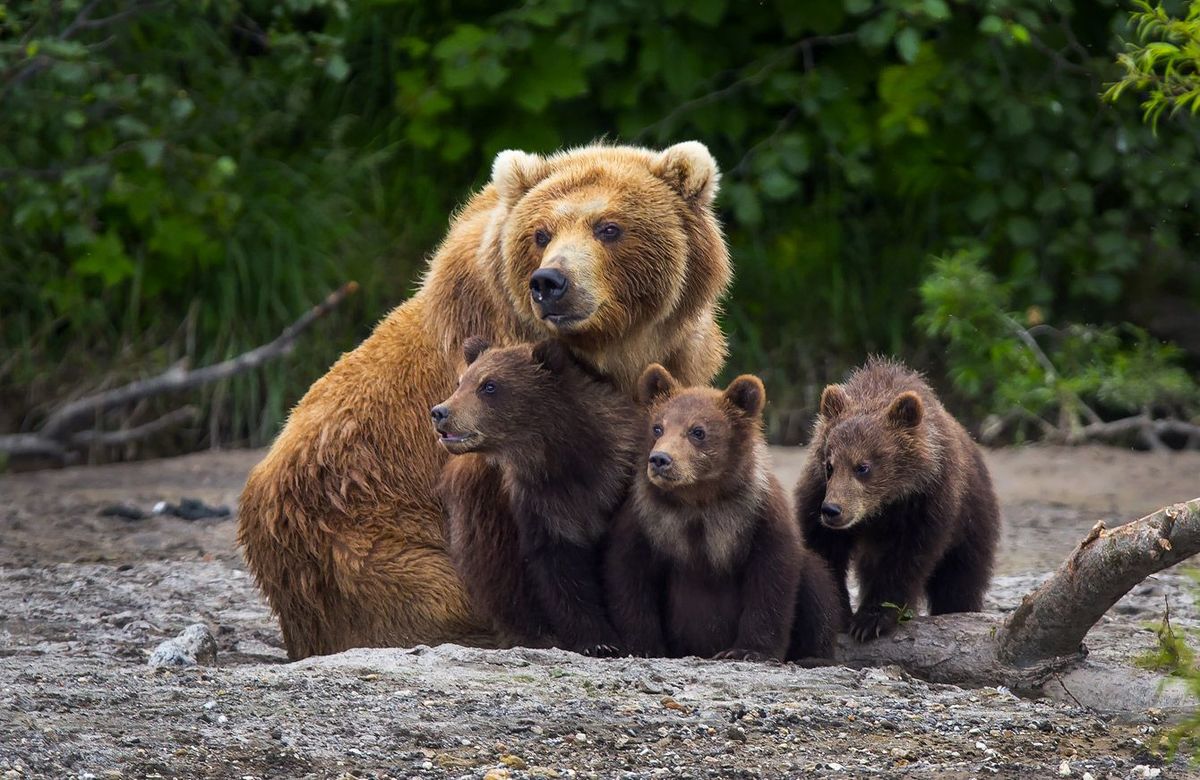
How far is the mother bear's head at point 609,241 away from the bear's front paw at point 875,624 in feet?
3.67

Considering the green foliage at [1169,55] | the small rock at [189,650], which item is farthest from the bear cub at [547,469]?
the green foliage at [1169,55]

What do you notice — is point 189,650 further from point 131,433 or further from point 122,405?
point 122,405

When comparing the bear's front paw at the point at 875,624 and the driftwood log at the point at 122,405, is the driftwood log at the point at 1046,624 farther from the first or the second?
the driftwood log at the point at 122,405

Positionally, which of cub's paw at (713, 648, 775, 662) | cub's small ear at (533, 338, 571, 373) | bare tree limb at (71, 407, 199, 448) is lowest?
cub's paw at (713, 648, 775, 662)

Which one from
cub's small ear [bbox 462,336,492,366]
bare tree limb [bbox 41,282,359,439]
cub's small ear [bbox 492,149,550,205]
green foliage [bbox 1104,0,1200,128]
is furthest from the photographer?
bare tree limb [bbox 41,282,359,439]

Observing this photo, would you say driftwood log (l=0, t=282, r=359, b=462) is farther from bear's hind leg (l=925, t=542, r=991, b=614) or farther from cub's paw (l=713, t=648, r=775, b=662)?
cub's paw (l=713, t=648, r=775, b=662)

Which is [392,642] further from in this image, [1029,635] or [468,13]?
[468,13]

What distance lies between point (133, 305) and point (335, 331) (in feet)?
4.12

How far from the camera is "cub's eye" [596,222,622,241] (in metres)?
5.12

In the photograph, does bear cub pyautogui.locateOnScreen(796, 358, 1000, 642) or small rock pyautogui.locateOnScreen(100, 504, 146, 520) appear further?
small rock pyautogui.locateOnScreen(100, 504, 146, 520)

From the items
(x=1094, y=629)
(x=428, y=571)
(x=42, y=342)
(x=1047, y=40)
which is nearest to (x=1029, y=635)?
(x=1094, y=629)

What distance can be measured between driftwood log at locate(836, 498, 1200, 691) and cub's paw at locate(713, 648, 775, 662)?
418 millimetres

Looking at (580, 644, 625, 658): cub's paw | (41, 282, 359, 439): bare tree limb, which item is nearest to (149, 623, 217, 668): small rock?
(580, 644, 625, 658): cub's paw

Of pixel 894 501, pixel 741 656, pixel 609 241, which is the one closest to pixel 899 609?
pixel 894 501
